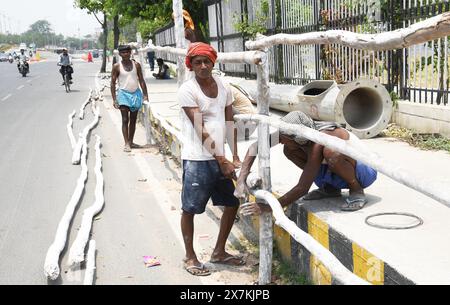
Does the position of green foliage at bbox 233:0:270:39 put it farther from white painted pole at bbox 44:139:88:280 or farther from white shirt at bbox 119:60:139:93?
white painted pole at bbox 44:139:88:280

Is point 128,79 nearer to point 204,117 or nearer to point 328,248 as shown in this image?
point 204,117

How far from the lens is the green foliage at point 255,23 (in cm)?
1196

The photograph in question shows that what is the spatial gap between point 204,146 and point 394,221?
1373 mm

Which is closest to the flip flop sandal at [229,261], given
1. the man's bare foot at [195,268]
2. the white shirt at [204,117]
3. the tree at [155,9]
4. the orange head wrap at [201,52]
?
the man's bare foot at [195,268]

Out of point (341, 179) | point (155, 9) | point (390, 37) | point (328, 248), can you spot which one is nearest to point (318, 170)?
point (341, 179)

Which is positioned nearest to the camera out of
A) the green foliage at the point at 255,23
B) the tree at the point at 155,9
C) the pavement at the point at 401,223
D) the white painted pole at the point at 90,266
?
the pavement at the point at 401,223

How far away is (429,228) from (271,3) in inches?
363

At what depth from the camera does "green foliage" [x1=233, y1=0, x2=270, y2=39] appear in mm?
11964

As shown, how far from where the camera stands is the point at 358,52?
8039mm

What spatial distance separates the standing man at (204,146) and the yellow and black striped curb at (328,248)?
0.45 metres

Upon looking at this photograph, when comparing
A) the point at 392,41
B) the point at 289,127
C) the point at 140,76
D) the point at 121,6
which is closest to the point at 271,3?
the point at 140,76

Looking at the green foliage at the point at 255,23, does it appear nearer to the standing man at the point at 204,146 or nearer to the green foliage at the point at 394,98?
the green foliage at the point at 394,98

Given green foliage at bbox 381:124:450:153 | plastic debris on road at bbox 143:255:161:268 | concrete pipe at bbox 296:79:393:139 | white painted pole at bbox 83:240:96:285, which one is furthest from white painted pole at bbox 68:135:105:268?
green foliage at bbox 381:124:450:153
